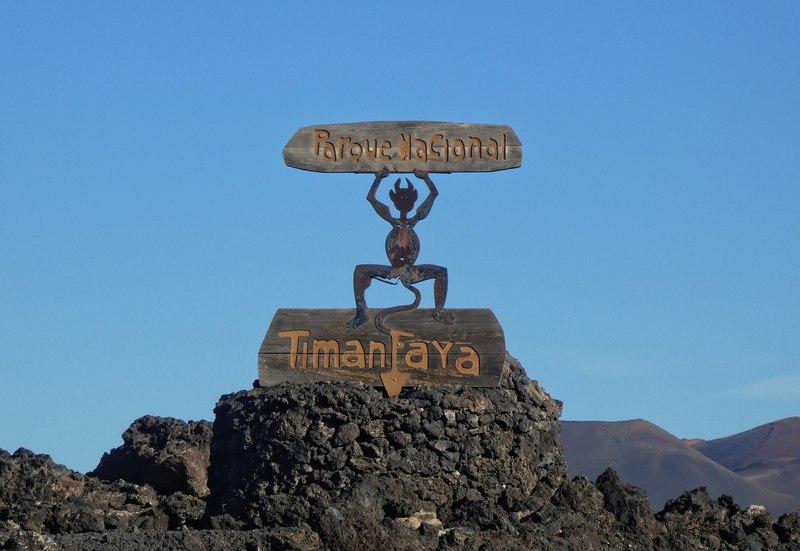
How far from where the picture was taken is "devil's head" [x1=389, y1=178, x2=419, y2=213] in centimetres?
1814

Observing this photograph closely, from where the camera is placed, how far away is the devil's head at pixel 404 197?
18.1 m

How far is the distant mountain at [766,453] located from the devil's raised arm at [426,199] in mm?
38666

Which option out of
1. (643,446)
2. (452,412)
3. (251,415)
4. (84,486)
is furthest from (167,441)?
(643,446)

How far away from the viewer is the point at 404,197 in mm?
18156

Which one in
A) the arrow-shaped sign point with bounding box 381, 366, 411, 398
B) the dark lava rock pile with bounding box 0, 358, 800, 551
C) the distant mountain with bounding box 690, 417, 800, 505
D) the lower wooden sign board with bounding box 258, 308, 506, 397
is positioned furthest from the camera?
the distant mountain with bounding box 690, 417, 800, 505

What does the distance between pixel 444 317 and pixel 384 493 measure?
2701 millimetres

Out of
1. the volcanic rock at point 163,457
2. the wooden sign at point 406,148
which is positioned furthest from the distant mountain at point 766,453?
the wooden sign at point 406,148

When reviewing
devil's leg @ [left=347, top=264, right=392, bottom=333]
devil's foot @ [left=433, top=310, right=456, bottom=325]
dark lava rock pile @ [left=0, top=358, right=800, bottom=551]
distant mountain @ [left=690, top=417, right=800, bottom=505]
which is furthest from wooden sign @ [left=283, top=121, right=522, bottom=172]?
distant mountain @ [left=690, top=417, right=800, bottom=505]

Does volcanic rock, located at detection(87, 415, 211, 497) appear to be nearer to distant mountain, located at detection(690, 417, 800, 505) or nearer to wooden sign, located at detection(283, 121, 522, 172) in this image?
wooden sign, located at detection(283, 121, 522, 172)

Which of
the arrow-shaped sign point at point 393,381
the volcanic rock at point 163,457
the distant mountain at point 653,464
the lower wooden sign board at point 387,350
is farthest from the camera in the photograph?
the distant mountain at point 653,464

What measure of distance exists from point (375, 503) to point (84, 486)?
4314mm

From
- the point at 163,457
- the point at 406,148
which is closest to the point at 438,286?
the point at 406,148

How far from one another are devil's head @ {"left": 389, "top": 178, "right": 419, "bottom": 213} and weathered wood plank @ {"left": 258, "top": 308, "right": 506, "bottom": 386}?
1108mm

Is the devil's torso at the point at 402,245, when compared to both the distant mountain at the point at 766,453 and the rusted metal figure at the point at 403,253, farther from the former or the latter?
the distant mountain at the point at 766,453
